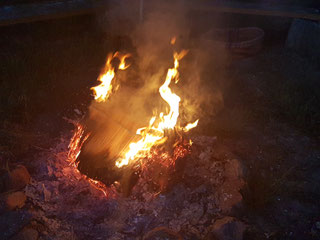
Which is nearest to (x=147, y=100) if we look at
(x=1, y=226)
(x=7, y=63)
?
(x=1, y=226)

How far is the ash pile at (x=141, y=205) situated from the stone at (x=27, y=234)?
0.18ft

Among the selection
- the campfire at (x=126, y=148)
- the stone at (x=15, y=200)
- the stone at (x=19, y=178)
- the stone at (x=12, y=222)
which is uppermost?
the campfire at (x=126, y=148)

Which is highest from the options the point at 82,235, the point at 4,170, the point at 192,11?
the point at 192,11

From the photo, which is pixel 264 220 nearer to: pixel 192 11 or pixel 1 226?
pixel 1 226

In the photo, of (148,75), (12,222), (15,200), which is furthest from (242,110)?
(12,222)

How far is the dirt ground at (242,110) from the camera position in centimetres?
372

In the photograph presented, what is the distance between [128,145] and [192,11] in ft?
Result: 16.8

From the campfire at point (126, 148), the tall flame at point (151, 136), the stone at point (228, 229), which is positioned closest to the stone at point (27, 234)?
the campfire at point (126, 148)

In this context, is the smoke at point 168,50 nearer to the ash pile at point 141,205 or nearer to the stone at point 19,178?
the ash pile at point 141,205

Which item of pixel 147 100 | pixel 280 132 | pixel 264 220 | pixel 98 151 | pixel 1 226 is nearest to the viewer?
pixel 1 226

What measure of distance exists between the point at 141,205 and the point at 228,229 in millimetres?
983

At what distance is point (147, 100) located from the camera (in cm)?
429

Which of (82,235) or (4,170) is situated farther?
(4,170)

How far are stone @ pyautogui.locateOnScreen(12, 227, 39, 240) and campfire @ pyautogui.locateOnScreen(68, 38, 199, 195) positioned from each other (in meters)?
0.82
